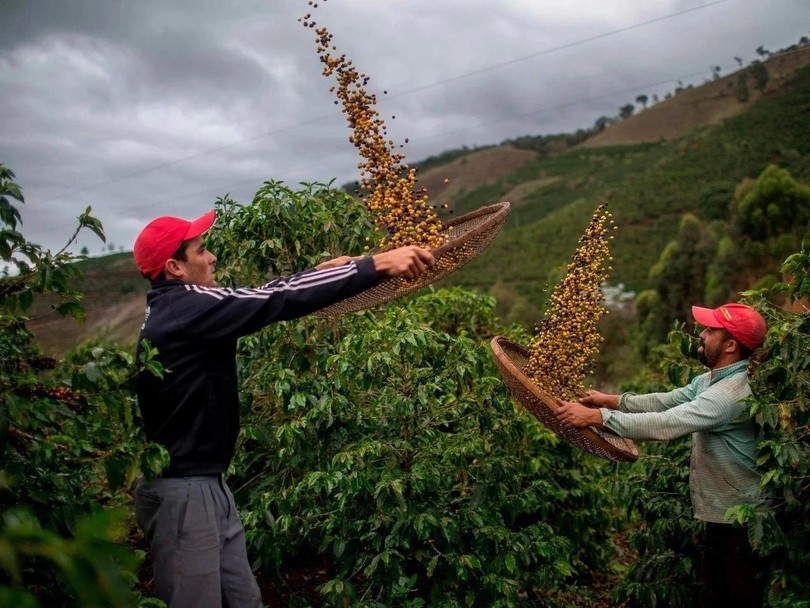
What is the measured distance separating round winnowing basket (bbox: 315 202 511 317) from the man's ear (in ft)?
2.17

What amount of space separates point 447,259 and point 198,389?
1042 mm

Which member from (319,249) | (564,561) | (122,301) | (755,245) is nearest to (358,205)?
(319,249)

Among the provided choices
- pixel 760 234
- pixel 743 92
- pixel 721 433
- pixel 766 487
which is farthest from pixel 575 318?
pixel 743 92

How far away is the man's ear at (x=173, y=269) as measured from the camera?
98.7 inches

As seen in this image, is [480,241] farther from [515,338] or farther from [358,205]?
[515,338]

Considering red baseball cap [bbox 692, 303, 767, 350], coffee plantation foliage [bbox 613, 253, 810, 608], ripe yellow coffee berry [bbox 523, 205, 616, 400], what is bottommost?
coffee plantation foliage [bbox 613, 253, 810, 608]

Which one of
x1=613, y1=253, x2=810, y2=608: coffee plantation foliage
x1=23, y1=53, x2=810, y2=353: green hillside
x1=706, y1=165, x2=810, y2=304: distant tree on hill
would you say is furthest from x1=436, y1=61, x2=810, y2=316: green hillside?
x1=613, y1=253, x2=810, y2=608: coffee plantation foliage

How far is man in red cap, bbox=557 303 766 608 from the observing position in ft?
10.2

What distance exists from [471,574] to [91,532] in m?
2.93

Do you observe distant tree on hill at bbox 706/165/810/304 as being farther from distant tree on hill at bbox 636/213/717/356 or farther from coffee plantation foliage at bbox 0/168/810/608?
coffee plantation foliage at bbox 0/168/810/608

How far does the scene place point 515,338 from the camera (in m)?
5.45

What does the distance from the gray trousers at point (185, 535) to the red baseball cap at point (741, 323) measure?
7.54 feet

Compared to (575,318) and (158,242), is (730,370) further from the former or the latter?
(158,242)

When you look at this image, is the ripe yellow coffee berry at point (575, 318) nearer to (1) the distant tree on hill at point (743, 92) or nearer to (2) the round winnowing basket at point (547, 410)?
(2) the round winnowing basket at point (547, 410)
